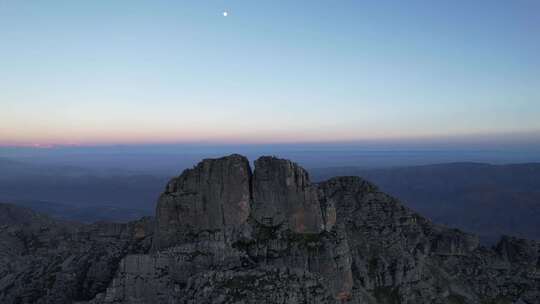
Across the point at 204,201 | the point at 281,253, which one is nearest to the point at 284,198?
the point at 281,253

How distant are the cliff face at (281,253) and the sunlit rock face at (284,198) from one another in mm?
120

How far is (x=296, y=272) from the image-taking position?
4125 centimetres

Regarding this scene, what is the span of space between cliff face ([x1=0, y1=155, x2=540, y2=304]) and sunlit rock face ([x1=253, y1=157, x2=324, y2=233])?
120 mm

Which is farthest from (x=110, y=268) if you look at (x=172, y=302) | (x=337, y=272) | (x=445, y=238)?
(x=445, y=238)

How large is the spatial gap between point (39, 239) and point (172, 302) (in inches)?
2501

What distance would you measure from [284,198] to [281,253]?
6.55 metres

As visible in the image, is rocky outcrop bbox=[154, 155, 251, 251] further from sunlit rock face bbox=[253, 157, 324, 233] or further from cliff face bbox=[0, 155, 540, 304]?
sunlit rock face bbox=[253, 157, 324, 233]

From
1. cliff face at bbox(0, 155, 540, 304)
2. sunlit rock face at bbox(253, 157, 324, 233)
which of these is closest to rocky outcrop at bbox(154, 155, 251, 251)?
cliff face at bbox(0, 155, 540, 304)

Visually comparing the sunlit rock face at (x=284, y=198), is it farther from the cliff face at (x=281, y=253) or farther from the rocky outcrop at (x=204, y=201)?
the rocky outcrop at (x=204, y=201)

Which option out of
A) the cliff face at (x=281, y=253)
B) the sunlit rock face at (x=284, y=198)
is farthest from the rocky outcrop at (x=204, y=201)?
the sunlit rock face at (x=284, y=198)

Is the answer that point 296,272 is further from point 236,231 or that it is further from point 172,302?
point 236,231

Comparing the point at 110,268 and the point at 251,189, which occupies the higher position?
the point at 251,189

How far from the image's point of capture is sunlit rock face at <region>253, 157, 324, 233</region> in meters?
59.3

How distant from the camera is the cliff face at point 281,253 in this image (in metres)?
42.8
